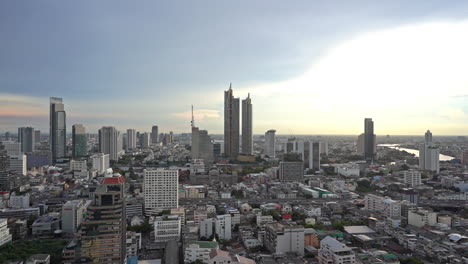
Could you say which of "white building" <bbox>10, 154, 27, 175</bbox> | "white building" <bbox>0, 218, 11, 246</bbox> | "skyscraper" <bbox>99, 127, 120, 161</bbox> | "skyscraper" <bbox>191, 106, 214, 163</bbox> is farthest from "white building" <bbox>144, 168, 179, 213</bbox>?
"skyscraper" <bbox>99, 127, 120, 161</bbox>

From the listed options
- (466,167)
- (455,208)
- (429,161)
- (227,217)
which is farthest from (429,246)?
(466,167)

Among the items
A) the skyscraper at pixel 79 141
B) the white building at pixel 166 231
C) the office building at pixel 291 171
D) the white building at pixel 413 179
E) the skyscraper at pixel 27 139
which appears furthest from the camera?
the skyscraper at pixel 27 139

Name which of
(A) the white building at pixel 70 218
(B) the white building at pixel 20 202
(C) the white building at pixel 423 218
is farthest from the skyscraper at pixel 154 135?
(C) the white building at pixel 423 218

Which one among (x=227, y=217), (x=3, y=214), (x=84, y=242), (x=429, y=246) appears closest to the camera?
(x=84, y=242)

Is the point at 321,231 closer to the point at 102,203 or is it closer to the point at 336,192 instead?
the point at 102,203

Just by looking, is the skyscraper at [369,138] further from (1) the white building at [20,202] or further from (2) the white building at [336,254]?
(1) the white building at [20,202]

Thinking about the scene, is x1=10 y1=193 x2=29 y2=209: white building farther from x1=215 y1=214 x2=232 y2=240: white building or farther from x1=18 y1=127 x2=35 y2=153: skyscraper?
x1=18 y1=127 x2=35 y2=153: skyscraper
